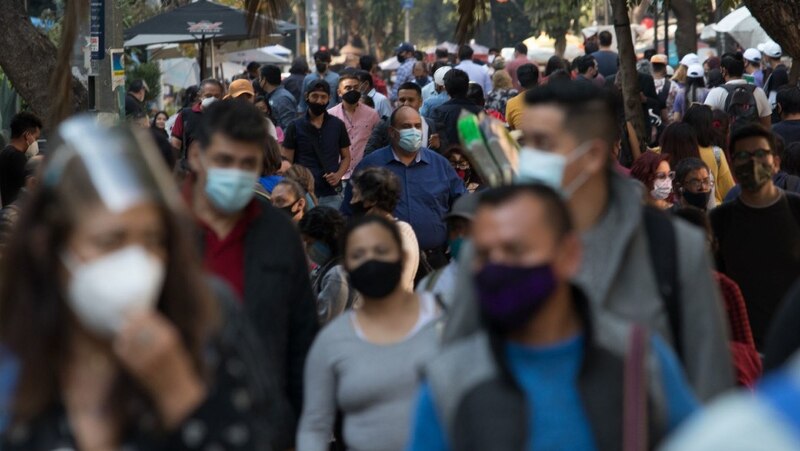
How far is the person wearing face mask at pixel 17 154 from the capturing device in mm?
11008

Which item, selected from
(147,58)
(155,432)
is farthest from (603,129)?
(147,58)

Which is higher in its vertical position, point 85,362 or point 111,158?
point 111,158

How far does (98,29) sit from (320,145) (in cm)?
282

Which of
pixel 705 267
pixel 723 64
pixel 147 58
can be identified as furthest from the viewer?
pixel 147 58

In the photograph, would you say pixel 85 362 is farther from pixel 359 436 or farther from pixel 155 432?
pixel 359 436

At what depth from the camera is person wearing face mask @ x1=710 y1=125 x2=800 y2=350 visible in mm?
7512

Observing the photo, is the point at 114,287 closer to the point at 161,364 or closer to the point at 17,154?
the point at 161,364

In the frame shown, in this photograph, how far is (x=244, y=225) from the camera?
5566mm

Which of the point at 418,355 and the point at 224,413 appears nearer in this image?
the point at 224,413

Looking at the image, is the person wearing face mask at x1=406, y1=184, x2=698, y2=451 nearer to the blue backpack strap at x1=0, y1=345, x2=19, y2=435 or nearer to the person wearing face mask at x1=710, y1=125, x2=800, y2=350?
the blue backpack strap at x1=0, y1=345, x2=19, y2=435

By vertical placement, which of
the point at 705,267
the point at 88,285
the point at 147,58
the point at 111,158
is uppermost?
the point at 111,158

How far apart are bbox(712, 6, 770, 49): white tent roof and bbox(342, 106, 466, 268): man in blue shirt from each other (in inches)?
831

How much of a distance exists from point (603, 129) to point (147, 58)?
1185 inches

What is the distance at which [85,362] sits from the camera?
307cm
